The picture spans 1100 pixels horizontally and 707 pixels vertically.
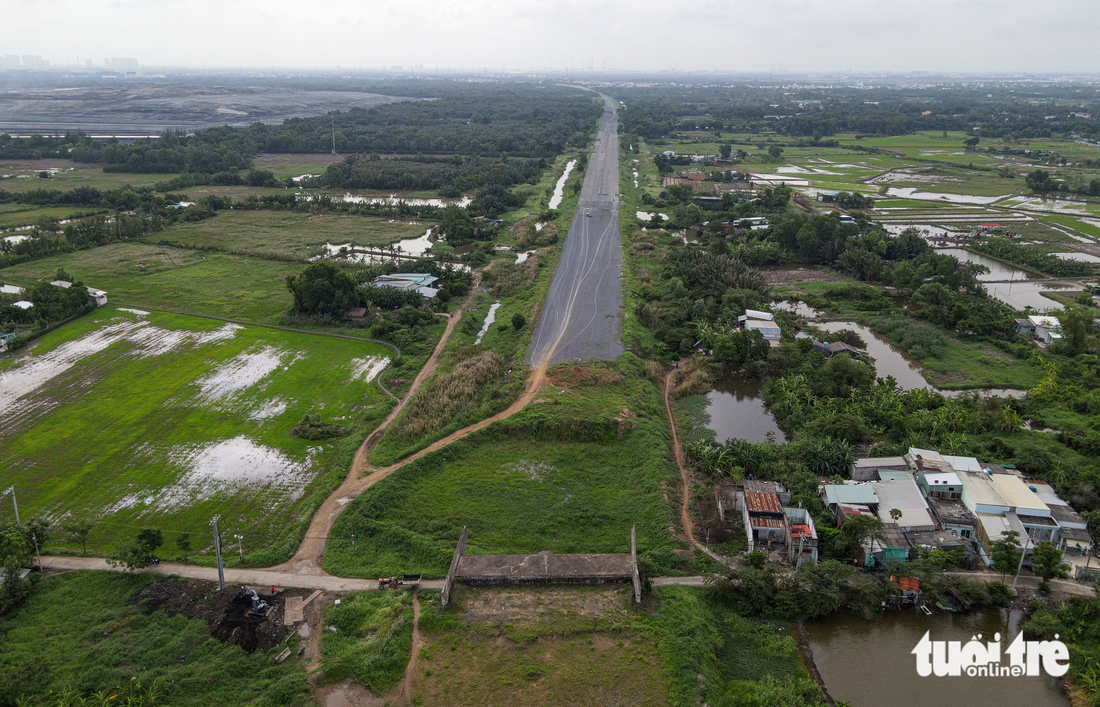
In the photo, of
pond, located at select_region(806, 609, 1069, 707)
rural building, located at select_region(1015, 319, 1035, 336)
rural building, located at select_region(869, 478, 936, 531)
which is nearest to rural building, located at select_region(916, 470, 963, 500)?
rural building, located at select_region(869, 478, 936, 531)

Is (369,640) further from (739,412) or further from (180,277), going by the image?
(180,277)

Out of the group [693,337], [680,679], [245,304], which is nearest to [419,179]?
[245,304]

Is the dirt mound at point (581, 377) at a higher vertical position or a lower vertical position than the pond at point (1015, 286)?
lower

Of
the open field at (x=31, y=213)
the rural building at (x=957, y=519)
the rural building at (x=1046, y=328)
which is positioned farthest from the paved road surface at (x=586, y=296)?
the open field at (x=31, y=213)

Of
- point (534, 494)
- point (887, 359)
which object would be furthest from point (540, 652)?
point (887, 359)

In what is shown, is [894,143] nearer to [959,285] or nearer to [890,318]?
[959,285]

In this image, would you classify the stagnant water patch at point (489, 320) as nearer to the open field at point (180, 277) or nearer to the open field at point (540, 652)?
the open field at point (180, 277)
